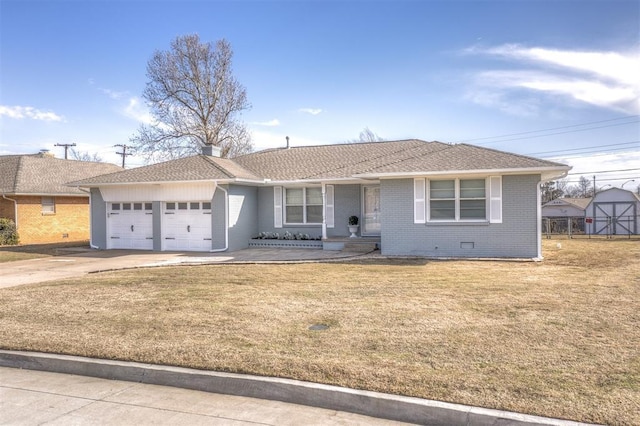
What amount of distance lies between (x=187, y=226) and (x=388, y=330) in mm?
14695

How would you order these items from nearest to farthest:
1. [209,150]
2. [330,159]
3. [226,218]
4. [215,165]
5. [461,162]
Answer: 1. [461,162]
2. [226,218]
3. [215,165]
4. [330,159]
5. [209,150]

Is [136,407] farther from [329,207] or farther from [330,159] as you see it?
[330,159]

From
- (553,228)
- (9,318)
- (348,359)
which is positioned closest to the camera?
(348,359)

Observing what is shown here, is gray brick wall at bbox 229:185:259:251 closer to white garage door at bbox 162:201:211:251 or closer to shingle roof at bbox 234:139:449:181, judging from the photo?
white garage door at bbox 162:201:211:251

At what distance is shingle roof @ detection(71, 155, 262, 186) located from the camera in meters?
19.1

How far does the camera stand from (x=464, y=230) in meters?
15.7

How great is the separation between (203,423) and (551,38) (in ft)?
60.9

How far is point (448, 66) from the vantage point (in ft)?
63.0

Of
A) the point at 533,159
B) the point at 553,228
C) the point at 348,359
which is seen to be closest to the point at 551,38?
the point at 533,159

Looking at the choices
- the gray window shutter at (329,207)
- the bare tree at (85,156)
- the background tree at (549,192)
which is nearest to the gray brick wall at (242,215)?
the gray window shutter at (329,207)

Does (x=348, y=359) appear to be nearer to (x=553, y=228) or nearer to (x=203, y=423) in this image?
(x=203, y=423)

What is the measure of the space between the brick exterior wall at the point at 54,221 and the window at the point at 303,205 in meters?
14.5

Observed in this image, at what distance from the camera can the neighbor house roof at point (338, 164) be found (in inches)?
612

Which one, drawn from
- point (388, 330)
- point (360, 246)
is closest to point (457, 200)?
point (360, 246)
